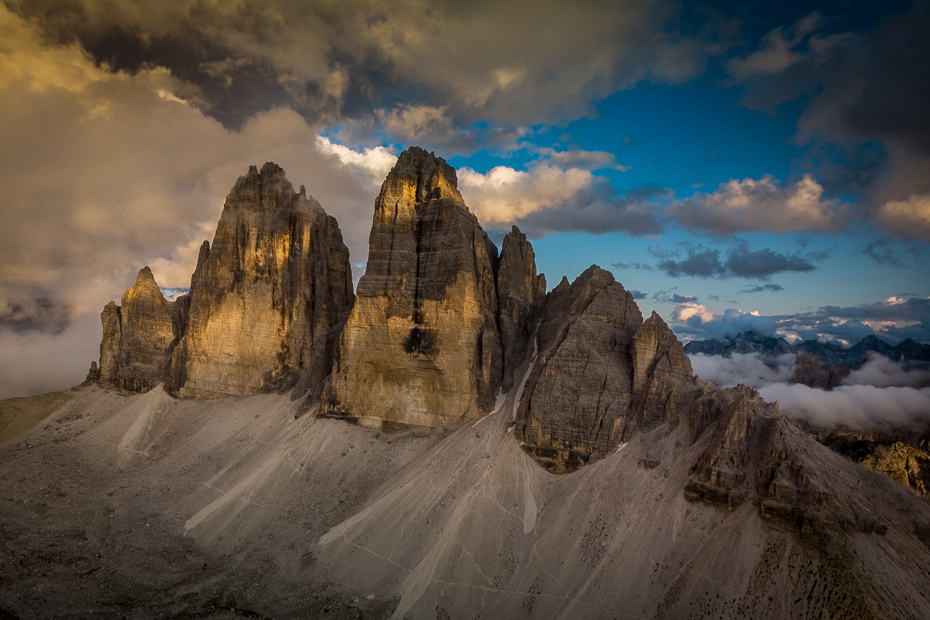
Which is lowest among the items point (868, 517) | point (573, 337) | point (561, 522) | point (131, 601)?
point (131, 601)

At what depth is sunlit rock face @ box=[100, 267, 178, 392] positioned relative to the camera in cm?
7175

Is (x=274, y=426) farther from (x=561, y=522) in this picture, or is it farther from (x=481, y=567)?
(x=561, y=522)

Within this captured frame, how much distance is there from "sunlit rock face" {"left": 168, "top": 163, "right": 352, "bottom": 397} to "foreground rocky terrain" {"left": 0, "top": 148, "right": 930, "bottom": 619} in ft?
1.13

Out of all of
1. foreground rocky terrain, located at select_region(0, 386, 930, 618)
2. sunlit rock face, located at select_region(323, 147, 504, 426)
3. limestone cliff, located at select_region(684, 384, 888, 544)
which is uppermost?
sunlit rock face, located at select_region(323, 147, 504, 426)

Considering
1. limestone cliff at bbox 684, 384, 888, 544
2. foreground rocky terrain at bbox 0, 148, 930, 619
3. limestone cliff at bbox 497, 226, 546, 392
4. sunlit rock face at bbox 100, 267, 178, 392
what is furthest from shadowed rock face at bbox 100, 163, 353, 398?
limestone cliff at bbox 684, 384, 888, 544

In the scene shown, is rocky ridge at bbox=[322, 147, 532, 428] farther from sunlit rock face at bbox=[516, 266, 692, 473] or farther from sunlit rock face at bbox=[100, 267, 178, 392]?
sunlit rock face at bbox=[100, 267, 178, 392]

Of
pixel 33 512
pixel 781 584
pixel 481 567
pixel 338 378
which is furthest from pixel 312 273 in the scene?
pixel 781 584

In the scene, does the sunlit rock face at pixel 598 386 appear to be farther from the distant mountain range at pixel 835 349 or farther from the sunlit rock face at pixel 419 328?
the distant mountain range at pixel 835 349

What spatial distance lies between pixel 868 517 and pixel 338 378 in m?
50.8

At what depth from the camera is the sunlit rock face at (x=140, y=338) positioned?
2825 inches

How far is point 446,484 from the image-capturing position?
4128cm

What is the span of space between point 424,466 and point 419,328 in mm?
15471

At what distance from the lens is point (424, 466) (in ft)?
144

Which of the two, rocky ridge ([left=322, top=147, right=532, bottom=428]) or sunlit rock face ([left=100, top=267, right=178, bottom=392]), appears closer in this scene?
rocky ridge ([left=322, top=147, right=532, bottom=428])
